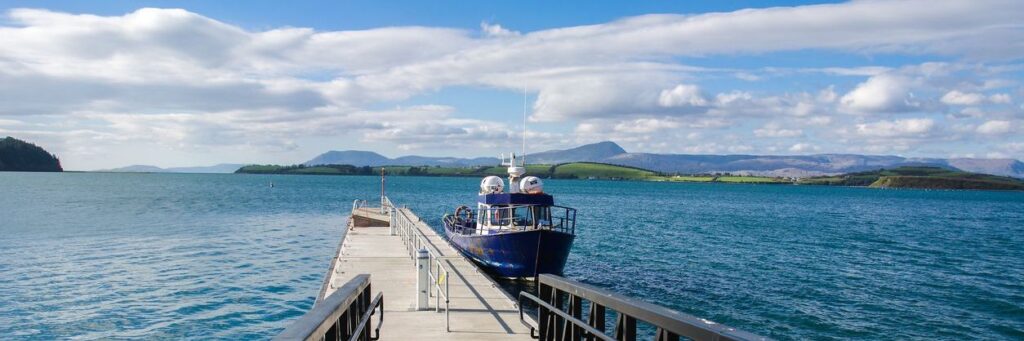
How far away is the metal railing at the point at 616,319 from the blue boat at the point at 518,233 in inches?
662

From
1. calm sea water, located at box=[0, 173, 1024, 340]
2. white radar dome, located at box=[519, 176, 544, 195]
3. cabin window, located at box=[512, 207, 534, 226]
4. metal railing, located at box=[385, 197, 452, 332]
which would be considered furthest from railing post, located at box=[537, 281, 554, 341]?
white radar dome, located at box=[519, 176, 544, 195]

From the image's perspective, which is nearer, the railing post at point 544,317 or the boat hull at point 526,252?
the railing post at point 544,317

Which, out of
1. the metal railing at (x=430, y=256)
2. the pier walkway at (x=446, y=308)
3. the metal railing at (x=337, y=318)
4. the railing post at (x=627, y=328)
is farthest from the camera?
the metal railing at (x=430, y=256)

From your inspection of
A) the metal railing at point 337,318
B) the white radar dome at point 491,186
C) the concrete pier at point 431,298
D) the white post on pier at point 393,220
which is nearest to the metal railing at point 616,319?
the metal railing at point 337,318

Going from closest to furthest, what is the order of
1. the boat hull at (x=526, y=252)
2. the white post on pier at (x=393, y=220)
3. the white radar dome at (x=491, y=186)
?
the boat hull at (x=526, y=252) < the white radar dome at (x=491, y=186) < the white post on pier at (x=393, y=220)

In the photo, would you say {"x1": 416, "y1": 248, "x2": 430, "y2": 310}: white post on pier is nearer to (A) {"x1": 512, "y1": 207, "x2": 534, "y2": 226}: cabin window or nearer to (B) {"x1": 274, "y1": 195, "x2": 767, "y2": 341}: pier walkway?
(B) {"x1": 274, "y1": 195, "x2": 767, "y2": 341}: pier walkway

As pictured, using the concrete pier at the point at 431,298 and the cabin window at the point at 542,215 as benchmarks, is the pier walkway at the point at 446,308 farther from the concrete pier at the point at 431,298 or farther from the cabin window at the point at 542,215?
the cabin window at the point at 542,215

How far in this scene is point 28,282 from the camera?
86.9 ft

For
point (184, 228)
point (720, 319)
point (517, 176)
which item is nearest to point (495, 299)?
point (720, 319)

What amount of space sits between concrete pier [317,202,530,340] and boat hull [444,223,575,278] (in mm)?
1631

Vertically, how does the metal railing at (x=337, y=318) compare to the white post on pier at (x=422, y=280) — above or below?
above

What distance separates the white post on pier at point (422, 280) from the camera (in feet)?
54.4

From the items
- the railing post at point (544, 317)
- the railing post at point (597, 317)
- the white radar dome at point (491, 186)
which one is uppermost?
the white radar dome at point (491, 186)

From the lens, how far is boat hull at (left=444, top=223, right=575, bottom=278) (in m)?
27.1
